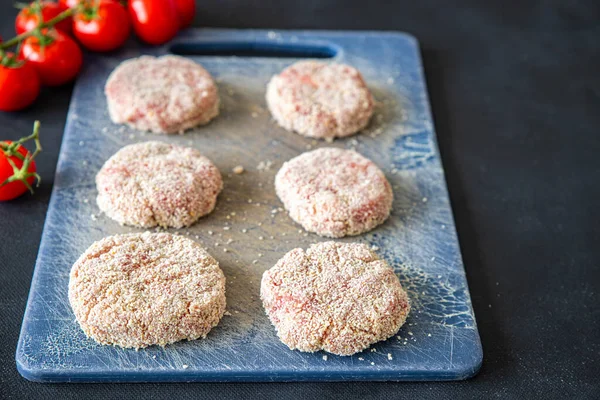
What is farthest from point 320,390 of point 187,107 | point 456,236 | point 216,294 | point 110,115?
point 110,115

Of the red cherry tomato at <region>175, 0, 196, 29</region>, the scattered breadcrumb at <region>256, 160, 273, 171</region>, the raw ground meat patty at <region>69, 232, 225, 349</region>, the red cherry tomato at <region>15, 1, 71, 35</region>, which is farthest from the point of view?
the red cherry tomato at <region>175, 0, 196, 29</region>

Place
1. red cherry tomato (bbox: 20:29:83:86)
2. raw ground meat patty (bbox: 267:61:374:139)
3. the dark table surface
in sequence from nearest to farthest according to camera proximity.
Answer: the dark table surface, raw ground meat patty (bbox: 267:61:374:139), red cherry tomato (bbox: 20:29:83:86)

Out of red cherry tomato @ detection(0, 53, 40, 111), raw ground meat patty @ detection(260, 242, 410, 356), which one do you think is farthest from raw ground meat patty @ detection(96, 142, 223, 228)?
red cherry tomato @ detection(0, 53, 40, 111)

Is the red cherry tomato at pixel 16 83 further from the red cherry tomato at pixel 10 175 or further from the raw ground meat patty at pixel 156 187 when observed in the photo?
the raw ground meat patty at pixel 156 187

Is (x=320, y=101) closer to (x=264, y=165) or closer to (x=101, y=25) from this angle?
(x=264, y=165)

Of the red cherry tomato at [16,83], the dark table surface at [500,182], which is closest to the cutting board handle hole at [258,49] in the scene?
the dark table surface at [500,182]

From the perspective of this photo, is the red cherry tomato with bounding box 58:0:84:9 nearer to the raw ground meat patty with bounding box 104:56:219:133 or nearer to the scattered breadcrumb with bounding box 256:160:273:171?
the raw ground meat patty with bounding box 104:56:219:133
